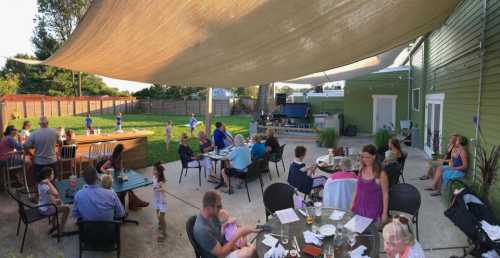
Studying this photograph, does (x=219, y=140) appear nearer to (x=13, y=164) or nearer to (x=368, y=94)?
(x=13, y=164)

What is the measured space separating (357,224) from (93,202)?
9.57 feet

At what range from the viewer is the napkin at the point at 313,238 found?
8.12ft

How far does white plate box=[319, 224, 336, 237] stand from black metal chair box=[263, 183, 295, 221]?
1031mm

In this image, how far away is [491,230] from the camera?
3.04 metres

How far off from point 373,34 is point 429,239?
2821 mm

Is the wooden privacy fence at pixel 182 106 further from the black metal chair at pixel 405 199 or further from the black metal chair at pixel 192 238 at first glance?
the black metal chair at pixel 192 238

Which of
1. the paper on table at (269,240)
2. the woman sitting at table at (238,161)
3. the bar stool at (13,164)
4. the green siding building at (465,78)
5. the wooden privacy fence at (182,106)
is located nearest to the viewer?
the paper on table at (269,240)

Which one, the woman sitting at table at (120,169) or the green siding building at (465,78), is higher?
the green siding building at (465,78)

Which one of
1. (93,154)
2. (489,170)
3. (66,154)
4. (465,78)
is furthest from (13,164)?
(465,78)

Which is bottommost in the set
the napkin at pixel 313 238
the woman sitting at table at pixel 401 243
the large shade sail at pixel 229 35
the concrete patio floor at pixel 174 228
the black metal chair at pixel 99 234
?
the concrete patio floor at pixel 174 228

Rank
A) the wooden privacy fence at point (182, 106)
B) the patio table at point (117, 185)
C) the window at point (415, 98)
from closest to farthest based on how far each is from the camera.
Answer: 1. the patio table at point (117, 185)
2. the window at point (415, 98)
3. the wooden privacy fence at point (182, 106)

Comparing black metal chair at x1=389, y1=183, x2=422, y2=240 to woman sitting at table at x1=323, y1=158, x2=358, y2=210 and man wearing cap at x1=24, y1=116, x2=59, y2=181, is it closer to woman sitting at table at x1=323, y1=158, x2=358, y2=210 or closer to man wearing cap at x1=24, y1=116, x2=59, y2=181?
woman sitting at table at x1=323, y1=158, x2=358, y2=210

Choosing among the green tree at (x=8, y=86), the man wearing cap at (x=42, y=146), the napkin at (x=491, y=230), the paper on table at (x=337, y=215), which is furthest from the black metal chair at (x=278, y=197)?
the green tree at (x=8, y=86)

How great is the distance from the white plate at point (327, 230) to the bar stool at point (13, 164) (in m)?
5.81
